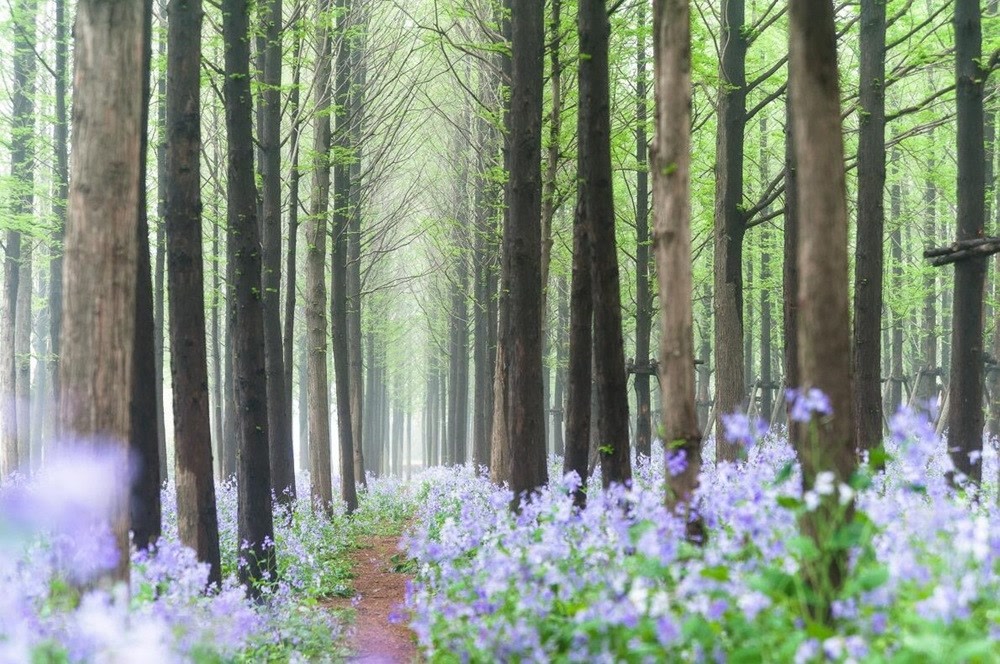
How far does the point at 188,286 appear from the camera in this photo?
825cm

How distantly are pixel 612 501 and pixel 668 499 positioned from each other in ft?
1.20

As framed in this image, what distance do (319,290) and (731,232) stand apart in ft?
23.7

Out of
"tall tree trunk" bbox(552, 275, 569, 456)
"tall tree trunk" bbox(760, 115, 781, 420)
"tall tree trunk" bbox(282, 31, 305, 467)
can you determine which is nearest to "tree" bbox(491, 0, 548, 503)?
"tall tree trunk" bbox(282, 31, 305, 467)

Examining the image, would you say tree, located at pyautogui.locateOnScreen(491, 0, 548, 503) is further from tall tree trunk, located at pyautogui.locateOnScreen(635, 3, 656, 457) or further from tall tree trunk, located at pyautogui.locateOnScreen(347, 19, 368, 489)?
tall tree trunk, located at pyautogui.locateOnScreen(347, 19, 368, 489)

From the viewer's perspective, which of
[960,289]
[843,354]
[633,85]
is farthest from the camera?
[633,85]

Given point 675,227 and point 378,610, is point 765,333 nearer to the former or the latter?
point 378,610

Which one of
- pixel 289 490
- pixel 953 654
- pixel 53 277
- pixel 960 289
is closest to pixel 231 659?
pixel 953 654

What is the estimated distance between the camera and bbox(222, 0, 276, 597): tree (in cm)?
932

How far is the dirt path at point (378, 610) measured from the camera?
7535 mm

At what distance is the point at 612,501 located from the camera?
548cm

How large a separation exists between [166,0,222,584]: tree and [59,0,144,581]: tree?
11.1 ft

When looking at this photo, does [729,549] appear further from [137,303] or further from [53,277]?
[53,277]

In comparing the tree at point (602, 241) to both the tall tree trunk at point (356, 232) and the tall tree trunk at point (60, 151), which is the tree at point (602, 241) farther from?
the tall tree trunk at point (60, 151)

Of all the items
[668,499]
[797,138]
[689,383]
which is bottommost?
[668,499]
